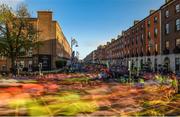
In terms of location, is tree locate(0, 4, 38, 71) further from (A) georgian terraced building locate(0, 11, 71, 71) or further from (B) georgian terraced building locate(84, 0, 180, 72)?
(B) georgian terraced building locate(84, 0, 180, 72)

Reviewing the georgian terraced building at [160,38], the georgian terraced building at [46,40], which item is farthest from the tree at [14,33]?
the georgian terraced building at [160,38]

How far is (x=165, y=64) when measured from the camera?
146ft

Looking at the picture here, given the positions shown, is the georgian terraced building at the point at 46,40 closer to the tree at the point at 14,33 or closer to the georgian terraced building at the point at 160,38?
the tree at the point at 14,33

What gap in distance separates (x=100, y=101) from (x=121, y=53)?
255 feet

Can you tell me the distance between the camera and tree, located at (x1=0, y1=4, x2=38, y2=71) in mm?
36219

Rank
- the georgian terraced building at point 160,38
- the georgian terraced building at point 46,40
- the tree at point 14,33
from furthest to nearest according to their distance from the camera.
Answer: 1. the georgian terraced building at point 46,40
2. the georgian terraced building at point 160,38
3. the tree at point 14,33

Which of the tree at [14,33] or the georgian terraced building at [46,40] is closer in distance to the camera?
the tree at [14,33]

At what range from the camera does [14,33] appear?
37.0 meters

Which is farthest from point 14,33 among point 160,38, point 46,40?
point 160,38

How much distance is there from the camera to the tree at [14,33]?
36219 millimetres

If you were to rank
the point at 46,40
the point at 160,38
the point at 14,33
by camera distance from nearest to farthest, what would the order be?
the point at 14,33, the point at 160,38, the point at 46,40

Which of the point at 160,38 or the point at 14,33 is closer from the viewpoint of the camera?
the point at 14,33

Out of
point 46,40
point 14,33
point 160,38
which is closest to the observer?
point 14,33

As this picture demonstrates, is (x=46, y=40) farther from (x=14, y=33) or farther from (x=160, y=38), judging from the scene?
(x=160, y=38)
